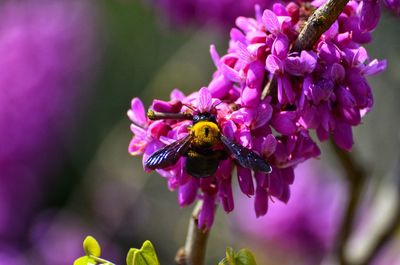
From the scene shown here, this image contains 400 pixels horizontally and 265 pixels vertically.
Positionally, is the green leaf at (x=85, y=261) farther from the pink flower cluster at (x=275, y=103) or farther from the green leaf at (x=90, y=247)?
the pink flower cluster at (x=275, y=103)

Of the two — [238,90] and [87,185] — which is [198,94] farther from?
[87,185]

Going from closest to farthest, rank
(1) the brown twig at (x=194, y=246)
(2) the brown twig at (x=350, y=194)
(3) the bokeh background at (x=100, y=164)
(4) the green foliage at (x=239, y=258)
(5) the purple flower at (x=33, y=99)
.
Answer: (4) the green foliage at (x=239, y=258), (1) the brown twig at (x=194, y=246), (2) the brown twig at (x=350, y=194), (3) the bokeh background at (x=100, y=164), (5) the purple flower at (x=33, y=99)

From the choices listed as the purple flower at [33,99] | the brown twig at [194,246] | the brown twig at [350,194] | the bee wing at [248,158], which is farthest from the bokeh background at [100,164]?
the bee wing at [248,158]

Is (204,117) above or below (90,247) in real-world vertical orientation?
above

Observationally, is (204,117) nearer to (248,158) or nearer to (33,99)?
(248,158)

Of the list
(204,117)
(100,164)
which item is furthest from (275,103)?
(100,164)

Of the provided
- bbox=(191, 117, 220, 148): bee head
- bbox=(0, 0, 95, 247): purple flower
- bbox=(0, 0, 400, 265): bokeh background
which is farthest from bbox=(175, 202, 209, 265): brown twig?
bbox=(0, 0, 95, 247): purple flower

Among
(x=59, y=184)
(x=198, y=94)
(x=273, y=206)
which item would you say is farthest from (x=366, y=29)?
(x=59, y=184)
